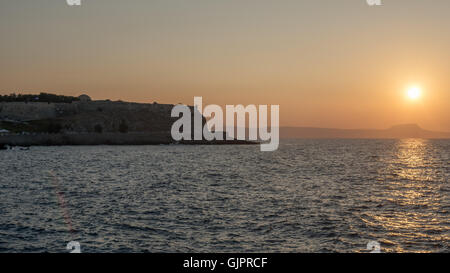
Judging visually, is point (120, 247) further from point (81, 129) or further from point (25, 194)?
point (81, 129)

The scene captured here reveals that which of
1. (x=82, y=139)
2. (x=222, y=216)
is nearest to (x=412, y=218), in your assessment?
(x=222, y=216)

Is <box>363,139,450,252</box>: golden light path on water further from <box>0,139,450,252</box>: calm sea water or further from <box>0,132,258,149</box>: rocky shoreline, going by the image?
<box>0,132,258,149</box>: rocky shoreline

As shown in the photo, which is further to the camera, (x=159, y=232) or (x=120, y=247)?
(x=159, y=232)

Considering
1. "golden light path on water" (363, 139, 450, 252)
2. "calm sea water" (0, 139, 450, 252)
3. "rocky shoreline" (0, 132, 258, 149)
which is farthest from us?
"rocky shoreline" (0, 132, 258, 149)

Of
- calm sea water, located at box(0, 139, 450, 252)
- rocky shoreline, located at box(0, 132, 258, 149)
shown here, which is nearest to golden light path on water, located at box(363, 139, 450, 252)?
calm sea water, located at box(0, 139, 450, 252)

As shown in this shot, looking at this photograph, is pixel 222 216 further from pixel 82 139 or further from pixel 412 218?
pixel 82 139

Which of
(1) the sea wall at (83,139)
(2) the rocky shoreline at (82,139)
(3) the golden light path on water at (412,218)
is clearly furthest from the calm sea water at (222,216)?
(1) the sea wall at (83,139)

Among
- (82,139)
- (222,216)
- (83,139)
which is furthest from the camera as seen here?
(83,139)

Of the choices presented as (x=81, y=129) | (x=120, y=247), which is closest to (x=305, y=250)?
(x=120, y=247)

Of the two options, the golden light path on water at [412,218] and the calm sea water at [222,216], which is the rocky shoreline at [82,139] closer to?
the calm sea water at [222,216]

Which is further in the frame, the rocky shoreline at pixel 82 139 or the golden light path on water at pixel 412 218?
the rocky shoreline at pixel 82 139

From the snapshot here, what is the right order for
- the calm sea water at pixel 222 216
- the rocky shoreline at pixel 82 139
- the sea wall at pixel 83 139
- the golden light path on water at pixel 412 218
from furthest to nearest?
the sea wall at pixel 83 139, the rocky shoreline at pixel 82 139, the golden light path on water at pixel 412 218, the calm sea water at pixel 222 216
